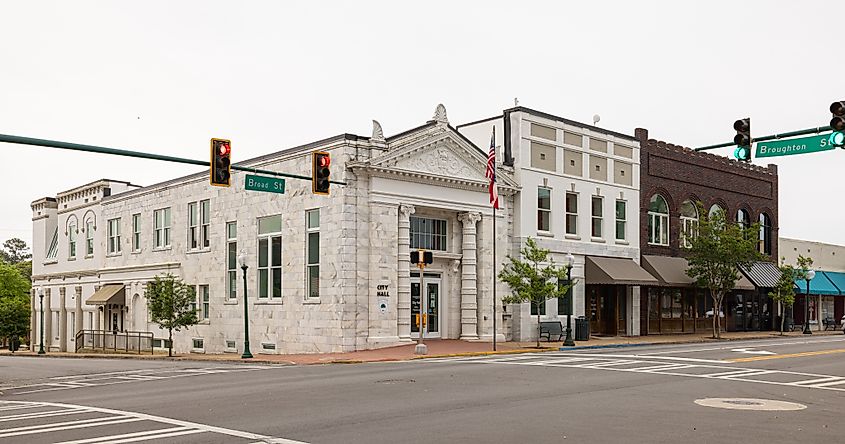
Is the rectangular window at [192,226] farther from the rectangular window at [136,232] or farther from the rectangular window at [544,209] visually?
the rectangular window at [544,209]

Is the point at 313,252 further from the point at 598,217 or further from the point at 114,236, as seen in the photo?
the point at 114,236

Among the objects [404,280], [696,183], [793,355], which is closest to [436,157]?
[404,280]

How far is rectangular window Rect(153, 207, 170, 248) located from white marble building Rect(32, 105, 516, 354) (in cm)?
10

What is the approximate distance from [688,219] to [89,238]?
33.7m

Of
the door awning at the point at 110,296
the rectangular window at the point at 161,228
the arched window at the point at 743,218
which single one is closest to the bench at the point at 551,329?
the arched window at the point at 743,218

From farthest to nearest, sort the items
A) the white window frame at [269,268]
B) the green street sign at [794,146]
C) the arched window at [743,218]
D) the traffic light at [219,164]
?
the arched window at [743,218]
the white window frame at [269,268]
the traffic light at [219,164]
the green street sign at [794,146]

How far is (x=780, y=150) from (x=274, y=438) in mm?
15194

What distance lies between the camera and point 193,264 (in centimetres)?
4191

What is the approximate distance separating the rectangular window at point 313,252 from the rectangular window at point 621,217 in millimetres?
15936

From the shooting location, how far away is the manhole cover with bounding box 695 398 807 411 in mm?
14293

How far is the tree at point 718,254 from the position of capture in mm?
40750

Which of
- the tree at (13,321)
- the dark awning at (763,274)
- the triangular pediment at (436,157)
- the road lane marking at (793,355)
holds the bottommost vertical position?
the tree at (13,321)

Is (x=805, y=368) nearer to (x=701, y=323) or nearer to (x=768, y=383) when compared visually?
(x=768, y=383)

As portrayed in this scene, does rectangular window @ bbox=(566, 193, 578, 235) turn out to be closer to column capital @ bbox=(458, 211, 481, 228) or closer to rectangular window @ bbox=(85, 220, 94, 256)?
column capital @ bbox=(458, 211, 481, 228)
